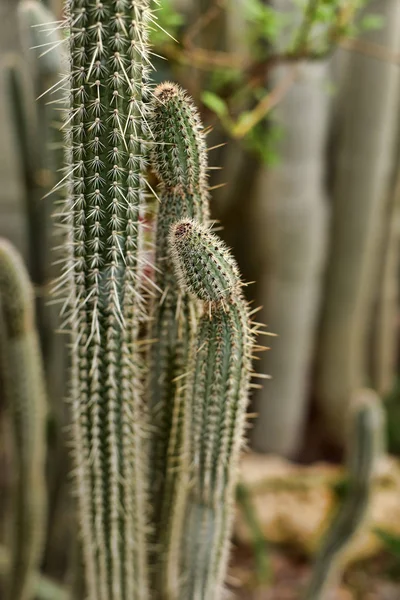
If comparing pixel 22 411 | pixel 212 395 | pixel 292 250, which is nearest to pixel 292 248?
pixel 292 250

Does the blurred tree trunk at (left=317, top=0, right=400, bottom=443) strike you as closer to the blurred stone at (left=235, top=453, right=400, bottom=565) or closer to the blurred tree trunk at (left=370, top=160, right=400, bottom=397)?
the blurred tree trunk at (left=370, top=160, right=400, bottom=397)

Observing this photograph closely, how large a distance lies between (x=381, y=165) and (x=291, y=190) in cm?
37

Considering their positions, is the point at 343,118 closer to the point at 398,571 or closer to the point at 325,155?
the point at 325,155

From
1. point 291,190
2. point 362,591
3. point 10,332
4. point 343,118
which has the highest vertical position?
point 343,118

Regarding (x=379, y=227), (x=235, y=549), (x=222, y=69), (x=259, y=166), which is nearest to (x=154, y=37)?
(x=222, y=69)

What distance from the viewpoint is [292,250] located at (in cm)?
219

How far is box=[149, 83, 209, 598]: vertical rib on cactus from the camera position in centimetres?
79

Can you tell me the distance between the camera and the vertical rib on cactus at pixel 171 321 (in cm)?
79

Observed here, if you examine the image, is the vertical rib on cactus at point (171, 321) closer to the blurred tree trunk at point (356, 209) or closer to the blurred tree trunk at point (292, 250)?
the blurred tree trunk at point (292, 250)

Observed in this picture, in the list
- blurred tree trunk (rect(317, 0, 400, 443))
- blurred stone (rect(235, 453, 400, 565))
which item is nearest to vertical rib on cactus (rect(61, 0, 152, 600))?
blurred stone (rect(235, 453, 400, 565))

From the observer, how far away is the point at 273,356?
2.29m

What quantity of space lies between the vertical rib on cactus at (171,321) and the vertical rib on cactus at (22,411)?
0.31 metres

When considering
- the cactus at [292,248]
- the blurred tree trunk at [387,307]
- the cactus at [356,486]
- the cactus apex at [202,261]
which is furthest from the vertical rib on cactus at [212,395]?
the blurred tree trunk at [387,307]

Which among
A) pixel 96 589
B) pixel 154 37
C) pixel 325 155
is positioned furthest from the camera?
pixel 325 155
